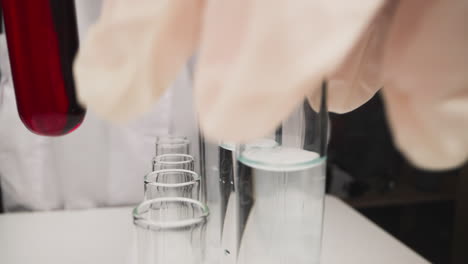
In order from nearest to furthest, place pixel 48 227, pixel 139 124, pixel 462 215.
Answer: pixel 48 227
pixel 139 124
pixel 462 215

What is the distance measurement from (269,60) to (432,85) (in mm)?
84

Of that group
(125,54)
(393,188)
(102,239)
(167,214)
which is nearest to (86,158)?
(102,239)

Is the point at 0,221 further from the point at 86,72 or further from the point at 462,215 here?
the point at 462,215

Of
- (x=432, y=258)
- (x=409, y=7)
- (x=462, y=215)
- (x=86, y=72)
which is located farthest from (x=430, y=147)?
(x=432, y=258)

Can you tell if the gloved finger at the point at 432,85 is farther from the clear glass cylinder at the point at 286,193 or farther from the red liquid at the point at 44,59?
the red liquid at the point at 44,59

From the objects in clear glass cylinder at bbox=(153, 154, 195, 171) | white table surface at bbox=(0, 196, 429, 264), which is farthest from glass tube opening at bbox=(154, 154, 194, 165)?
white table surface at bbox=(0, 196, 429, 264)

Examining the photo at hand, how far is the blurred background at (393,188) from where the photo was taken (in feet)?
3.79

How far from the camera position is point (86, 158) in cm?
74

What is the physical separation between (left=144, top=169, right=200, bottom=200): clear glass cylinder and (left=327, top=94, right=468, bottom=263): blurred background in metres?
0.76

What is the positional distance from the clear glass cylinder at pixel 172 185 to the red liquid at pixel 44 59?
0.11 meters

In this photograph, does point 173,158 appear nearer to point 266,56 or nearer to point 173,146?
point 173,146

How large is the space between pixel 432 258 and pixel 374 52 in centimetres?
130

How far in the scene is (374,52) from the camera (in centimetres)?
25

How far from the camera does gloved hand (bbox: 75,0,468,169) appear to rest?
0.49 ft
